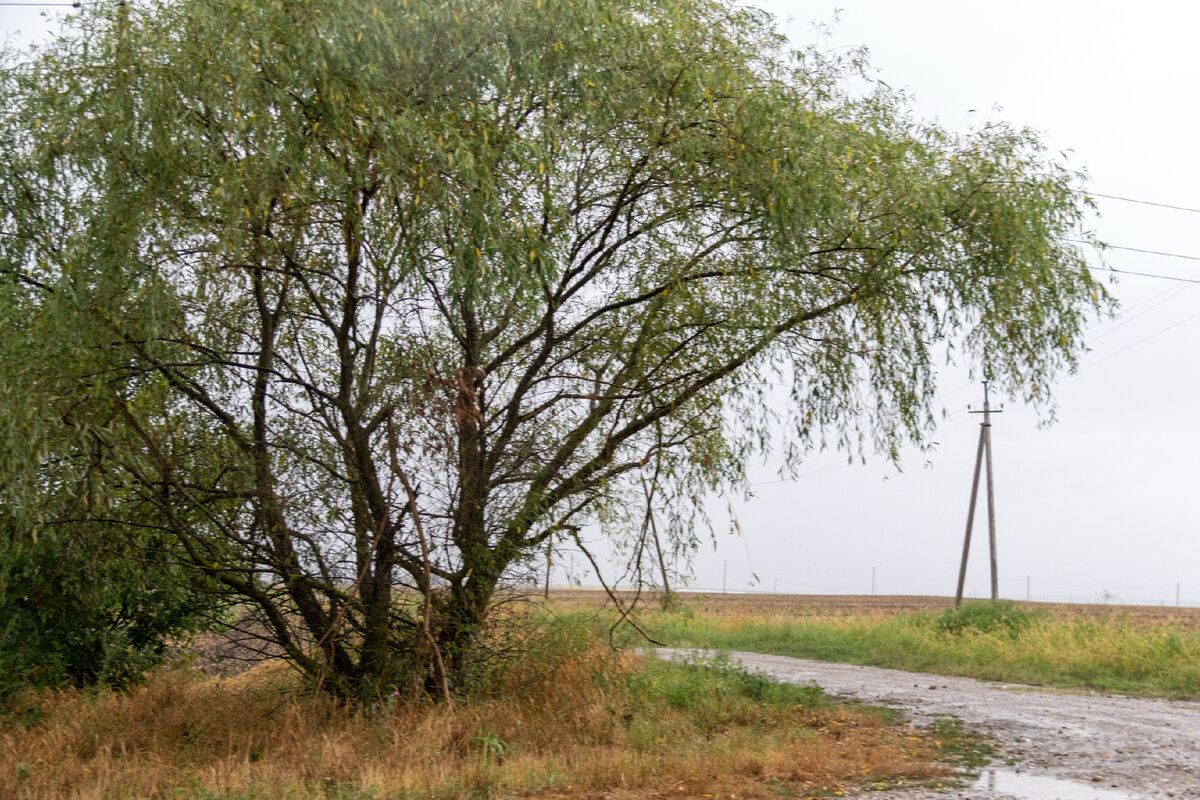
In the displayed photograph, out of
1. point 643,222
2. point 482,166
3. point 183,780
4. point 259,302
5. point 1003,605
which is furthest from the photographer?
point 1003,605

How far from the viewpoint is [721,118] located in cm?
938

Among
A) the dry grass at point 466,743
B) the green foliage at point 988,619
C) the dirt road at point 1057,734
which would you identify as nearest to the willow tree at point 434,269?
the dry grass at point 466,743

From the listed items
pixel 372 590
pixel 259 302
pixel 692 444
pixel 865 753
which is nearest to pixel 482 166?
pixel 259 302

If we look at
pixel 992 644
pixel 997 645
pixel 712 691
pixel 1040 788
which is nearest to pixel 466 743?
pixel 712 691

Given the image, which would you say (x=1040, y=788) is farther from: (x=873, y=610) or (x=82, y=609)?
(x=873, y=610)

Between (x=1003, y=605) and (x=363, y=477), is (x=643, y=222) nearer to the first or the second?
(x=363, y=477)

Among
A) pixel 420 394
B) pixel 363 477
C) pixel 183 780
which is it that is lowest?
pixel 183 780

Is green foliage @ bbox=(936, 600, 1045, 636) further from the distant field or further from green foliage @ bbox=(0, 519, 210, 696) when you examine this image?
green foliage @ bbox=(0, 519, 210, 696)

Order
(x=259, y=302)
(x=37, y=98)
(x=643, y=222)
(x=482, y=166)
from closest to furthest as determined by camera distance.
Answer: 1. (x=482, y=166)
2. (x=37, y=98)
3. (x=259, y=302)
4. (x=643, y=222)

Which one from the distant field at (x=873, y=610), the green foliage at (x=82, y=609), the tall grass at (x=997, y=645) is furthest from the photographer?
the distant field at (x=873, y=610)

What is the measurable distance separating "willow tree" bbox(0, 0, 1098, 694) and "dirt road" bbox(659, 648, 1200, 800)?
3541mm

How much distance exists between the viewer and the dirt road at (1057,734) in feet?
25.5

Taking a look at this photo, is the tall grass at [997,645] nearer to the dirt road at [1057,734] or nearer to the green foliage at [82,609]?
the dirt road at [1057,734]

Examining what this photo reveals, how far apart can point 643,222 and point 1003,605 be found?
728 inches
